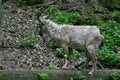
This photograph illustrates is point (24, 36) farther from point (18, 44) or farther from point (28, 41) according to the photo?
point (18, 44)

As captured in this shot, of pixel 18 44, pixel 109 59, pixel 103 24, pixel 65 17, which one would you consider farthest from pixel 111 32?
pixel 18 44

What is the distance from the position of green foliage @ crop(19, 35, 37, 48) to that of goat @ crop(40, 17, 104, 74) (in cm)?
303

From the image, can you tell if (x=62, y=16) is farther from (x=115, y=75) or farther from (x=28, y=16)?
(x=115, y=75)

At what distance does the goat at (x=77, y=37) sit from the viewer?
940 centimetres

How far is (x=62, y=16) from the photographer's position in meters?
14.9

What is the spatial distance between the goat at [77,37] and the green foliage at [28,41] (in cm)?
303

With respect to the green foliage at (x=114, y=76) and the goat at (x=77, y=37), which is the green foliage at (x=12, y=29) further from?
the green foliage at (x=114, y=76)

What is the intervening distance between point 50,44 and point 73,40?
3.37 m

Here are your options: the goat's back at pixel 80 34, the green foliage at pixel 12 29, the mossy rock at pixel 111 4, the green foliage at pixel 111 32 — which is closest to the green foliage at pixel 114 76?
the goat's back at pixel 80 34

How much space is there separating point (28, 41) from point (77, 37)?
371 centimetres

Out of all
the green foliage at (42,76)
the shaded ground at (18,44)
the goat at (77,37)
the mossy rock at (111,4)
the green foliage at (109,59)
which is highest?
the goat at (77,37)

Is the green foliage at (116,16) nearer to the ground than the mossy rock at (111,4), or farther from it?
nearer to the ground

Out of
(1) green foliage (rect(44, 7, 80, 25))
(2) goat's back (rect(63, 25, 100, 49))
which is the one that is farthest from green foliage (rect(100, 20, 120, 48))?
(2) goat's back (rect(63, 25, 100, 49))

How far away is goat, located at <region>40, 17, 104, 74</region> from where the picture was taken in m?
9.40
